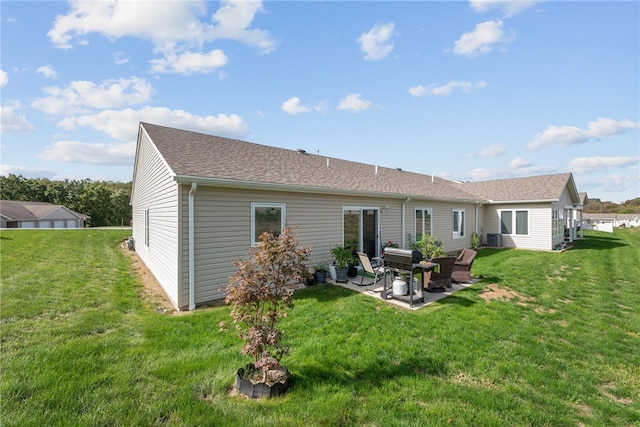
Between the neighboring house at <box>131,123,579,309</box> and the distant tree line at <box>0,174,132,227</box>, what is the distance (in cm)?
4179

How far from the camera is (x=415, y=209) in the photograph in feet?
41.0

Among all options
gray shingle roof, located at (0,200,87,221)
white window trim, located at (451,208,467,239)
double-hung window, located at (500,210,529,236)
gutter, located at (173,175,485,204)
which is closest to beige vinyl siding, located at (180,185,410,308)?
gutter, located at (173,175,485,204)

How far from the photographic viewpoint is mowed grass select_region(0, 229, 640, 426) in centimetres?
280

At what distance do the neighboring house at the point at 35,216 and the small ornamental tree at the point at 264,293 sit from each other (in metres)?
51.8

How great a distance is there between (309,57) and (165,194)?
24.2 feet

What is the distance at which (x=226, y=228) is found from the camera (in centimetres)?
680

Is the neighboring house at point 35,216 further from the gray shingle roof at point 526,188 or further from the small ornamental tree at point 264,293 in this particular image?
the gray shingle roof at point 526,188

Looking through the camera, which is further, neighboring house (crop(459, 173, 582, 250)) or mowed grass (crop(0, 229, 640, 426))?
neighboring house (crop(459, 173, 582, 250))

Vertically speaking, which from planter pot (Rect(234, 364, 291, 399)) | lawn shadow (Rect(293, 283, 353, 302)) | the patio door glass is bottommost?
lawn shadow (Rect(293, 283, 353, 302))

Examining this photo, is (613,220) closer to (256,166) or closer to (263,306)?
(256,166)

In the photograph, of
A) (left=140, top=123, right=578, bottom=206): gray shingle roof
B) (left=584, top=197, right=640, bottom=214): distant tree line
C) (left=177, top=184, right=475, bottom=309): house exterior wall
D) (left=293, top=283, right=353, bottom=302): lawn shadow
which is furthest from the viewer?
(left=584, top=197, right=640, bottom=214): distant tree line

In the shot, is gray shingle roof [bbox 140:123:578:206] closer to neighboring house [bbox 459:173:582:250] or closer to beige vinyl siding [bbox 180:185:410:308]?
beige vinyl siding [bbox 180:185:410:308]

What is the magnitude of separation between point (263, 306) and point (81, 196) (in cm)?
5827

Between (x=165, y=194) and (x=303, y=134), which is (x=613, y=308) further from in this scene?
(x=303, y=134)
